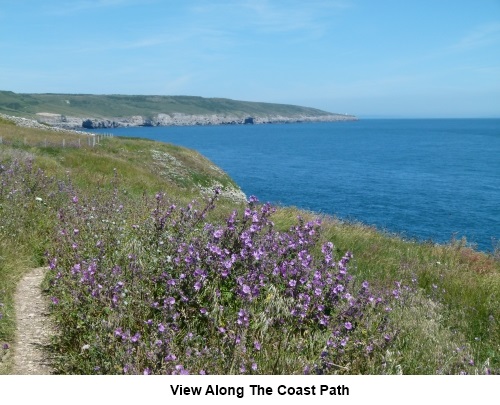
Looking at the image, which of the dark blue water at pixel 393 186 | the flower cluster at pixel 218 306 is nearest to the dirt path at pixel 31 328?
the flower cluster at pixel 218 306

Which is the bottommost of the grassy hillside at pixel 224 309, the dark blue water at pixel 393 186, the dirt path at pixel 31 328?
the dark blue water at pixel 393 186

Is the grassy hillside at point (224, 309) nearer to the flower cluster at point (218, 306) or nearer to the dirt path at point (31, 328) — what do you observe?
the flower cluster at point (218, 306)

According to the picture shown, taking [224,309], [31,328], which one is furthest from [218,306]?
[31,328]

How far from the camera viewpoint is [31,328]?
6027 millimetres

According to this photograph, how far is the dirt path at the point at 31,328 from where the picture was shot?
516cm

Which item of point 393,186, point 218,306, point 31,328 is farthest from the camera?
point 393,186

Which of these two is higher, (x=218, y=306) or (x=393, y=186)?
(x=218, y=306)

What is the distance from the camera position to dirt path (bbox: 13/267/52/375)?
16.9 ft

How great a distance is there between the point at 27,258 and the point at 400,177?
6733 centimetres

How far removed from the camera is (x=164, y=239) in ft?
21.1

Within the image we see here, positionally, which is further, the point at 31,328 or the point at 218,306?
the point at 31,328

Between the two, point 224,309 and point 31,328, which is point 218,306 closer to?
point 224,309

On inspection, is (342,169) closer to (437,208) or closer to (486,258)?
(437,208)
